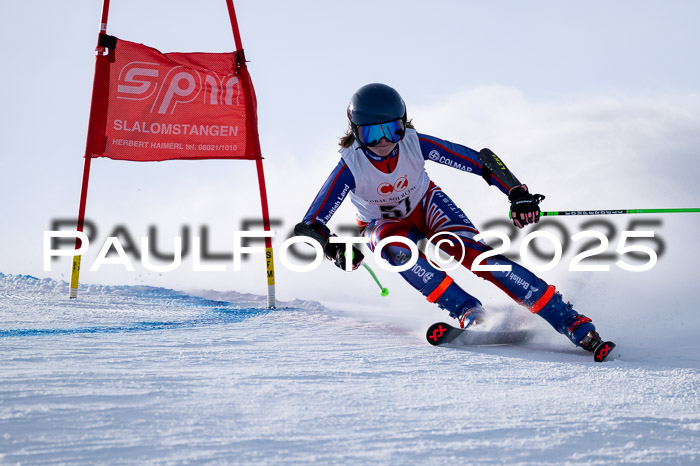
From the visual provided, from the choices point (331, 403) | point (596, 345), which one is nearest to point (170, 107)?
point (596, 345)

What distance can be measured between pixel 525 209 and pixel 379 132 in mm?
871

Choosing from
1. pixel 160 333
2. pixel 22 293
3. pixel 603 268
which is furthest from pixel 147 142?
pixel 603 268

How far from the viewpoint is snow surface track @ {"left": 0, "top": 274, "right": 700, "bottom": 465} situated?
5.05 ft

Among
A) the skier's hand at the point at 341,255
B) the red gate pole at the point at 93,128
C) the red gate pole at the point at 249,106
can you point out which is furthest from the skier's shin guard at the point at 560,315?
the red gate pole at the point at 93,128

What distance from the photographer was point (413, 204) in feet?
12.9

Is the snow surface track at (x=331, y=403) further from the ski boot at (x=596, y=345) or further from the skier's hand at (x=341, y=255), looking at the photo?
the skier's hand at (x=341, y=255)

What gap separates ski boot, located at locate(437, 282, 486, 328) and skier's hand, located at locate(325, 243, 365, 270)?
49 cm

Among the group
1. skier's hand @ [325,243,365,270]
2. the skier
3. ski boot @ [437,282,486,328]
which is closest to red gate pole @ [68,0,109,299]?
the skier

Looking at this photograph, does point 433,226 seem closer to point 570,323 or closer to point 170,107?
point 570,323

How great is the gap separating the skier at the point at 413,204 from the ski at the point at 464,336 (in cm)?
9

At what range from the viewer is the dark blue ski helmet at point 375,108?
3.52 m

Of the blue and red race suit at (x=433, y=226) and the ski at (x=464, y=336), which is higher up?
the blue and red race suit at (x=433, y=226)

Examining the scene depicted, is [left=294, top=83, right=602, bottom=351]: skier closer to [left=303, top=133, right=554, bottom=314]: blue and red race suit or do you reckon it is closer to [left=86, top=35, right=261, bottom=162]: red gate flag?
[left=303, top=133, right=554, bottom=314]: blue and red race suit

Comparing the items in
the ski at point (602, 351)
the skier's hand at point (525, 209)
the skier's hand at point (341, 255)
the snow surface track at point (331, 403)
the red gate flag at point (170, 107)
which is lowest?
the snow surface track at point (331, 403)
